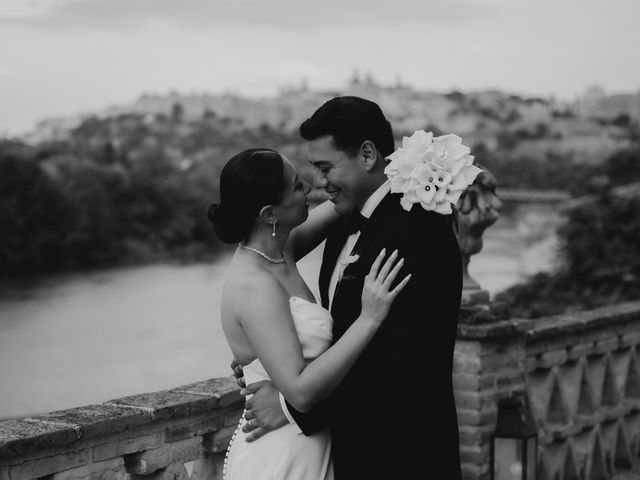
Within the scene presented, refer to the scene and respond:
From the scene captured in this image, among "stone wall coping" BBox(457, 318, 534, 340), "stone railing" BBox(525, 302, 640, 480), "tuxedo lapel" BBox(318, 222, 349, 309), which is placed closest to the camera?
"tuxedo lapel" BBox(318, 222, 349, 309)

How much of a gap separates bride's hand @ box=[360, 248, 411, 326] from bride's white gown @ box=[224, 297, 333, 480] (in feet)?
0.59

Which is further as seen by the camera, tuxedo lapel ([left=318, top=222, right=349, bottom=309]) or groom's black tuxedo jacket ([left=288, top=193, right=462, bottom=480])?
tuxedo lapel ([left=318, top=222, right=349, bottom=309])

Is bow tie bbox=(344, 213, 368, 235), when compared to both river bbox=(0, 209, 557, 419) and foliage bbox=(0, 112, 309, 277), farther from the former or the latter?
foliage bbox=(0, 112, 309, 277)

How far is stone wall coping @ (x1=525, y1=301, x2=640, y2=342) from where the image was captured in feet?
13.0

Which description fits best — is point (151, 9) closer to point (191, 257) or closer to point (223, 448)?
point (191, 257)

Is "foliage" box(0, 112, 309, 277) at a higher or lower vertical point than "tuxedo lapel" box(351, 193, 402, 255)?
lower

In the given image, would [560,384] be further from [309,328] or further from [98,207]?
[98,207]

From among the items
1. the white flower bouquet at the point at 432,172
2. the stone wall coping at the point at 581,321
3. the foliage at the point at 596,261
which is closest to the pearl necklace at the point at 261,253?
the white flower bouquet at the point at 432,172

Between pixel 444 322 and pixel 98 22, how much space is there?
6123cm

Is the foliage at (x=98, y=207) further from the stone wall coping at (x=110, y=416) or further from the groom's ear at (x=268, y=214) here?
the groom's ear at (x=268, y=214)

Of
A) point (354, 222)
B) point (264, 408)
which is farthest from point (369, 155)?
point (264, 408)

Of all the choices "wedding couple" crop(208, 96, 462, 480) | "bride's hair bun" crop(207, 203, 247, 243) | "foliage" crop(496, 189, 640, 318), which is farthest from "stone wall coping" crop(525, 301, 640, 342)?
"foliage" crop(496, 189, 640, 318)

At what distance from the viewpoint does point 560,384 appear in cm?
420

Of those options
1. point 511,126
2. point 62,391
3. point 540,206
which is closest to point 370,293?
point 62,391
